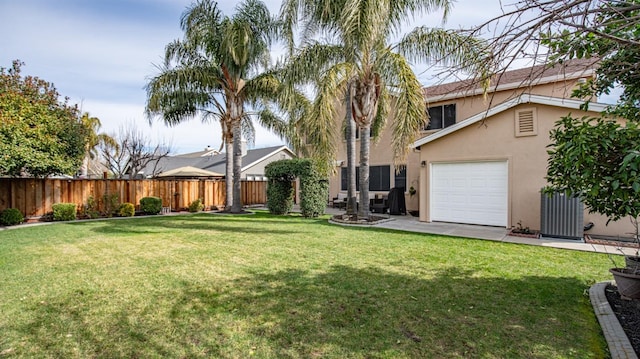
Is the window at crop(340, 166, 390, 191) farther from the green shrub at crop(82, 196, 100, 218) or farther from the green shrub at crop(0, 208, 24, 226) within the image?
the green shrub at crop(0, 208, 24, 226)

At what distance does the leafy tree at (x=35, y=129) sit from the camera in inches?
403

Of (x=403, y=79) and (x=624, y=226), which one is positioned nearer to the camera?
(x=624, y=226)

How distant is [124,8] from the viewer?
33.0 ft

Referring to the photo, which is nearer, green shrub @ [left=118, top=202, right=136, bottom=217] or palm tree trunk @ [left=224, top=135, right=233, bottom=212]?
green shrub @ [left=118, top=202, right=136, bottom=217]

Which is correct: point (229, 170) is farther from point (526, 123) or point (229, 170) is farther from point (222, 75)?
point (526, 123)

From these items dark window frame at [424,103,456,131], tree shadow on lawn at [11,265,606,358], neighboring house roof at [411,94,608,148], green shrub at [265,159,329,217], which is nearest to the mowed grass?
tree shadow on lawn at [11,265,606,358]

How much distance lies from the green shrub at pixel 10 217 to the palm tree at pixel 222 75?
627 cm

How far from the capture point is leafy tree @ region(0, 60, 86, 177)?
10234mm

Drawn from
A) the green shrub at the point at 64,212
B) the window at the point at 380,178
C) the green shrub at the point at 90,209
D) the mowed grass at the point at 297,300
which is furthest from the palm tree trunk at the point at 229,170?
the mowed grass at the point at 297,300

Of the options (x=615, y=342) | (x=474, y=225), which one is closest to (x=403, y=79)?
(x=474, y=225)

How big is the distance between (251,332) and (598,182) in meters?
4.12

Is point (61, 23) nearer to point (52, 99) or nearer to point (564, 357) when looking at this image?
point (52, 99)

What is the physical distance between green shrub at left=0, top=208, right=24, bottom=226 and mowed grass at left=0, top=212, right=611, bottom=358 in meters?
4.86

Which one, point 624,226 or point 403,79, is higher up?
point 403,79
